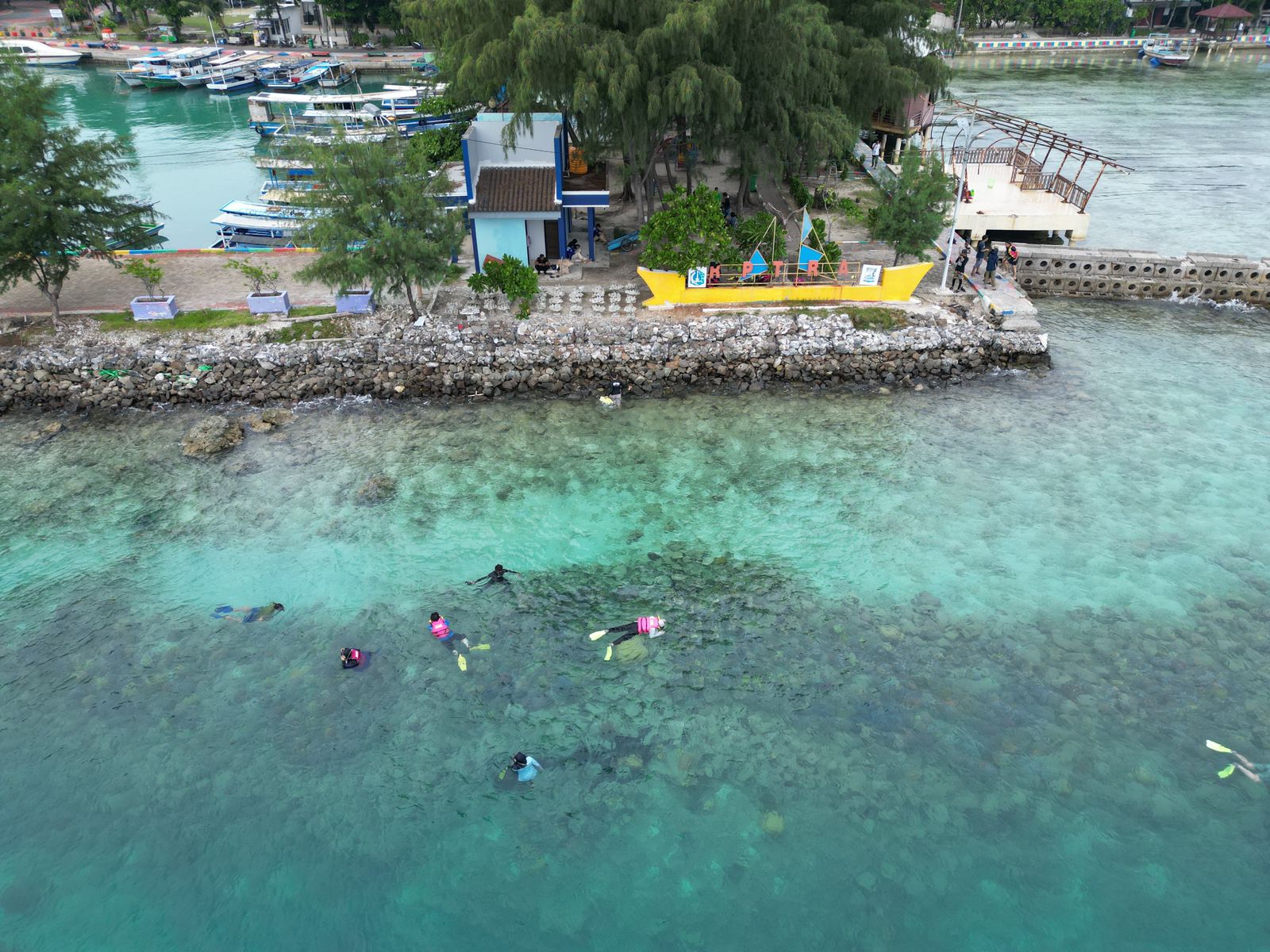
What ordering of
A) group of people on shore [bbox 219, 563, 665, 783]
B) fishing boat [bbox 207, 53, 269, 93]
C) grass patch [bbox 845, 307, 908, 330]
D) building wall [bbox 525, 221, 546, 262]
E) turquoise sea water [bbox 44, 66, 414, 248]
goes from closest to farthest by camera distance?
1. group of people on shore [bbox 219, 563, 665, 783]
2. grass patch [bbox 845, 307, 908, 330]
3. building wall [bbox 525, 221, 546, 262]
4. turquoise sea water [bbox 44, 66, 414, 248]
5. fishing boat [bbox 207, 53, 269, 93]

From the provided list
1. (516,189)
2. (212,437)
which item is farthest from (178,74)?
(212,437)

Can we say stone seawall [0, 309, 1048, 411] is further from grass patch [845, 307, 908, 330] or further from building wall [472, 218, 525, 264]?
building wall [472, 218, 525, 264]

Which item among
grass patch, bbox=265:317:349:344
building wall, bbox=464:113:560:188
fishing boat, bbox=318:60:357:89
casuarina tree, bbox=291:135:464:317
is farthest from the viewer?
fishing boat, bbox=318:60:357:89

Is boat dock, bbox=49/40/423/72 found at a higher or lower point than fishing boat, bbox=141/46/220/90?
higher

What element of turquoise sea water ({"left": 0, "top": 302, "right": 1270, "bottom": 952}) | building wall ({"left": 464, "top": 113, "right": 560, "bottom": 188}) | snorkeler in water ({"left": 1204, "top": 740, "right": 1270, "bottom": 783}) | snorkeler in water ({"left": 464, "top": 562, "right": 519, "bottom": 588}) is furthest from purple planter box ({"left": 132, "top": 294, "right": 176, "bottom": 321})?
snorkeler in water ({"left": 1204, "top": 740, "right": 1270, "bottom": 783})

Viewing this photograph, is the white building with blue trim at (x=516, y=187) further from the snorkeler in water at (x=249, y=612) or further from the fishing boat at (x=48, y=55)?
the fishing boat at (x=48, y=55)

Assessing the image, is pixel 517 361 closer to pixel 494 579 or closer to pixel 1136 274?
pixel 494 579

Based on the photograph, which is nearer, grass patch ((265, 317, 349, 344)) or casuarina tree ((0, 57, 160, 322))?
casuarina tree ((0, 57, 160, 322))


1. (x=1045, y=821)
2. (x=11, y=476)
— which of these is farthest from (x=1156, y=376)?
(x=11, y=476)
